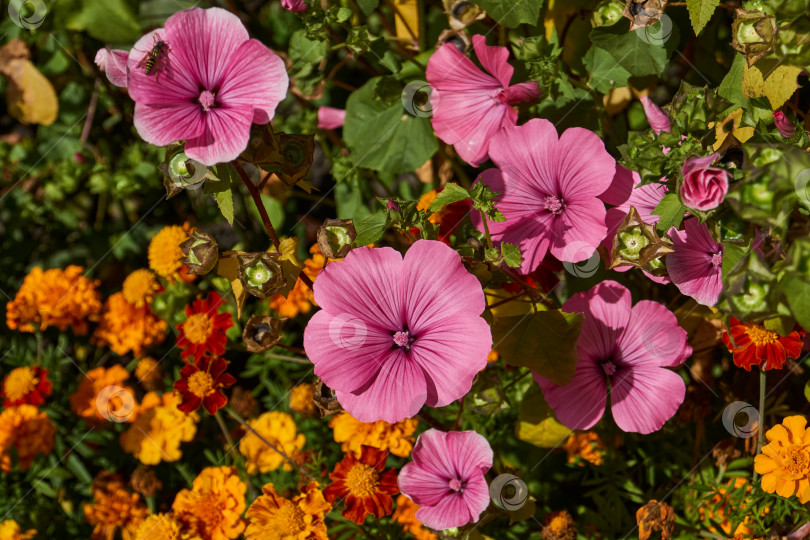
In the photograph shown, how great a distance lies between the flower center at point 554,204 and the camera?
0.99m

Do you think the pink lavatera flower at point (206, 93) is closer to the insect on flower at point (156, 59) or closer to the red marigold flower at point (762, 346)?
the insect on flower at point (156, 59)

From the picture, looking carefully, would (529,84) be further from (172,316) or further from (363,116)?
(172,316)

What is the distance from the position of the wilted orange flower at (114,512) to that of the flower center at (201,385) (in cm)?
34

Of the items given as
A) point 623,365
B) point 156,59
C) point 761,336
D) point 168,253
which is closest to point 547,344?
point 623,365

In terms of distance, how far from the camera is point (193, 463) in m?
1.44

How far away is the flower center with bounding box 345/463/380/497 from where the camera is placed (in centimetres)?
100

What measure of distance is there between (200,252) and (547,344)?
48cm

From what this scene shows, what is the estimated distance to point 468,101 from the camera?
1104mm

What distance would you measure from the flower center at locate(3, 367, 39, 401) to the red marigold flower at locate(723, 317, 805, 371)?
1.26 metres

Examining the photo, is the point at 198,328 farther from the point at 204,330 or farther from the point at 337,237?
the point at 337,237

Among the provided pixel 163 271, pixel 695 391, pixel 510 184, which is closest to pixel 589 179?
pixel 510 184

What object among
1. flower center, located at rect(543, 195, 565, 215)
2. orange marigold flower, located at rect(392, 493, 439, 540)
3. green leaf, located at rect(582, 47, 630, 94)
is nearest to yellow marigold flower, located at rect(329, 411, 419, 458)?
orange marigold flower, located at rect(392, 493, 439, 540)

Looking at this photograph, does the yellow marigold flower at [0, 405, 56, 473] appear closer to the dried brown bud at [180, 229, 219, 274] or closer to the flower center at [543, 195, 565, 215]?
the dried brown bud at [180, 229, 219, 274]

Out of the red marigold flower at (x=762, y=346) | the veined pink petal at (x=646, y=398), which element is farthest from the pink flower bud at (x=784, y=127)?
the veined pink petal at (x=646, y=398)
